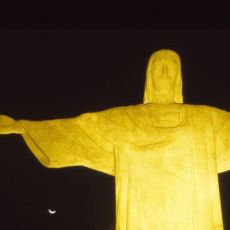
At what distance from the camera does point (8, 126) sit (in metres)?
7.58

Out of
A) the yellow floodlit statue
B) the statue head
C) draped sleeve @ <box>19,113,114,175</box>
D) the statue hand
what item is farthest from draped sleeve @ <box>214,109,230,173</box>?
the statue hand

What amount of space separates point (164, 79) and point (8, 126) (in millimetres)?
1706

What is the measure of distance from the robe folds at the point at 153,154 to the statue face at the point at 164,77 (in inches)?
7.3

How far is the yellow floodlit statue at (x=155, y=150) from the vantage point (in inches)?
284

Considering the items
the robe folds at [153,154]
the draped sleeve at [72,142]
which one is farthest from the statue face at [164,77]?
the draped sleeve at [72,142]

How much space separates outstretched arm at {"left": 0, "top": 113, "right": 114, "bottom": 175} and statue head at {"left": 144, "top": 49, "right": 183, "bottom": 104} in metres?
0.71

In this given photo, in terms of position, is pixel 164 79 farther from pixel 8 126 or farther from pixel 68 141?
pixel 8 126

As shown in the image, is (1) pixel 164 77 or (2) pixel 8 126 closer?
(2) pixel 8 126

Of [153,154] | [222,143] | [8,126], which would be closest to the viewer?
[153,154]

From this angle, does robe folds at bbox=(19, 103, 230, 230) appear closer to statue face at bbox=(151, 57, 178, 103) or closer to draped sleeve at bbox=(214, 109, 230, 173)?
draped sleeve at bbox=(214, 109, 230, 173)

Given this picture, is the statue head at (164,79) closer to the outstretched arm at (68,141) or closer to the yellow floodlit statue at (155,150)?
the yellow floodlit statue at (155,150)

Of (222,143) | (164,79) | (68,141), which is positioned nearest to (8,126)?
(68,141)

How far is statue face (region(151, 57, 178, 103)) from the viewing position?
791 centimetres

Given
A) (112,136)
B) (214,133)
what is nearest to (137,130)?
(112,136)
